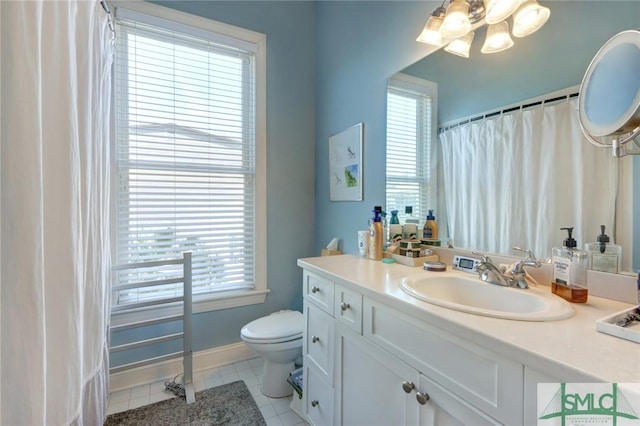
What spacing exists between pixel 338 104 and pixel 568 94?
1.35m

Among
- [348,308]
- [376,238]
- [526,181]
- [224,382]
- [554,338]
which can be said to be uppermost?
[526,181]

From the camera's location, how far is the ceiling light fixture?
0.99 metres

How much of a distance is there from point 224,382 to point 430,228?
1.62 meters

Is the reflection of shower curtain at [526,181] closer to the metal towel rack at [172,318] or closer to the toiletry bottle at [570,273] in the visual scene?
the toiletry bottle at [570,273]

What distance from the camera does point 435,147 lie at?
53.6 inches

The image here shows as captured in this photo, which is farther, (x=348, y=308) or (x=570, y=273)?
(x=348, y=308)

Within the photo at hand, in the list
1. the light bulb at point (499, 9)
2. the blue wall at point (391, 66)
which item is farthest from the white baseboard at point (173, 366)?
the light bulb at point (499, 9)

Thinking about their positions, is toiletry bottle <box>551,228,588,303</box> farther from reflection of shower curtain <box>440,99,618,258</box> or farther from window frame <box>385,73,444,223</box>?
window frame <box>385,73,444,223</box>

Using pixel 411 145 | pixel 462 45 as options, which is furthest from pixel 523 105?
pixel 411 145

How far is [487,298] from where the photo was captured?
0.97 meters

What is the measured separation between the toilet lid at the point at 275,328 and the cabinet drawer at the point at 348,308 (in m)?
0.59

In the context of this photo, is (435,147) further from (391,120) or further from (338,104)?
(338,104)

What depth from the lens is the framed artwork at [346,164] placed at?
1.79 meters

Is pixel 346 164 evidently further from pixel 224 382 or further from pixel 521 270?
pixel 224 382
